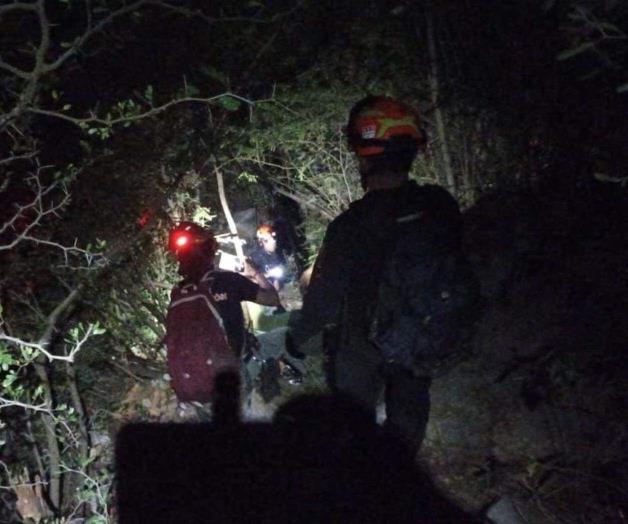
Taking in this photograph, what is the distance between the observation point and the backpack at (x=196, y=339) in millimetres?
4035

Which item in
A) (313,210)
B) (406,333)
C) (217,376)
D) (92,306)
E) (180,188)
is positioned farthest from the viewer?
(313,210)

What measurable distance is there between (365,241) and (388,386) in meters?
0.97

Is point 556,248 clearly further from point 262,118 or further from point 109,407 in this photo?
point 109,407

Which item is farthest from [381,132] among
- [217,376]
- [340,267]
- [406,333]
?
[217,376]

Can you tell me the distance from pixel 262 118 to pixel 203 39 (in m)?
1.00

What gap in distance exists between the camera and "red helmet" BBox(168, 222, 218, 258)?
406cm

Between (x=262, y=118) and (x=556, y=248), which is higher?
(x=262, y=118)

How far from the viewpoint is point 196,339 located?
4039 millimetres

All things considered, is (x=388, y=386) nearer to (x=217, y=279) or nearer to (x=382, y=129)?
(x=382, y=129)

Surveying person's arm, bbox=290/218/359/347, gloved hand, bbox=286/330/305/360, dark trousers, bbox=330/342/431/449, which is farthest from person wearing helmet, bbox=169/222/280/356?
person's arm, bbox=290/218/359/347

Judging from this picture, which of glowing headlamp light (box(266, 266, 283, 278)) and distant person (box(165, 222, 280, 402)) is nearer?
distant person (box(165, 222, 280, 402))

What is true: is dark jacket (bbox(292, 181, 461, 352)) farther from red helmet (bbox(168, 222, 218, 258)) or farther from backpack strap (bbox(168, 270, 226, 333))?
red helmet (bbox(168, 222, 218, 258))

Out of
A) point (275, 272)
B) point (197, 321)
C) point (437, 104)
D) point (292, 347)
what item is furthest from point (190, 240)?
point (275, 272)

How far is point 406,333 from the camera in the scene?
2.76 meters
